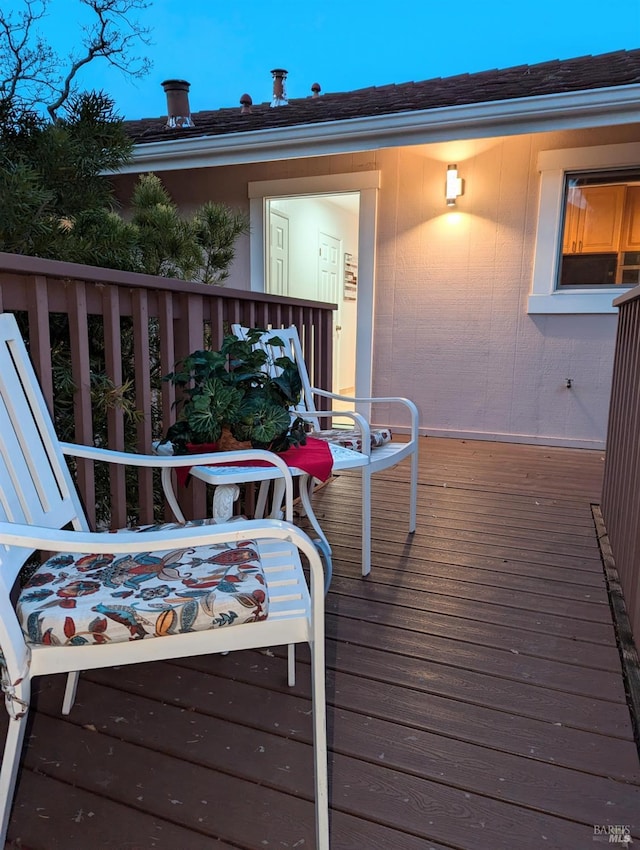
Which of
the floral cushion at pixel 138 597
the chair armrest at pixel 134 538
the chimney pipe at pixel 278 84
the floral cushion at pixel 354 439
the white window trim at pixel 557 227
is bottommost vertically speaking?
the floral cushion at pixel 138 597

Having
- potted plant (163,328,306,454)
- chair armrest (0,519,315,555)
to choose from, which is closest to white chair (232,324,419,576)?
potted plant (163,328,306,454)

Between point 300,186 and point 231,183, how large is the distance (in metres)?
0.72

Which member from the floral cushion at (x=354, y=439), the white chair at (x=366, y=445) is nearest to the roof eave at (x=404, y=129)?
the white chair at (x=366, y=445)

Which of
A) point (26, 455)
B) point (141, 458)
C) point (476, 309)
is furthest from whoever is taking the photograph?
point (476, 309)

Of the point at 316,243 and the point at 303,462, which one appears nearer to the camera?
the point at 303,462

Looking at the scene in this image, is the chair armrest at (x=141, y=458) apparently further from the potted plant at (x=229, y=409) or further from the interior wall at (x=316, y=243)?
the interior wall at (x=316, y=243)

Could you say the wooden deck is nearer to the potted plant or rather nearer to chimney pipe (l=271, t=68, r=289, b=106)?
the potted plant

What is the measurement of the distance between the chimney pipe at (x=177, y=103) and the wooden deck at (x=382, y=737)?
501 cm

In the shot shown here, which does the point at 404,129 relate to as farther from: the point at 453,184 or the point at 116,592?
the point at 116,592

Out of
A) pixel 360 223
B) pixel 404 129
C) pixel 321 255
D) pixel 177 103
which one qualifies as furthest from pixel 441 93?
pixel 177 103

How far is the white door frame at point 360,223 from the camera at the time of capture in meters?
4.54

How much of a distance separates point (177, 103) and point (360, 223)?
2358mm

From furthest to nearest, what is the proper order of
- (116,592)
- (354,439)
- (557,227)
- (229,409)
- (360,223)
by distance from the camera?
1. (360,223)
2. (557,227)
3. (354,439)
4. (229,409)
5. (116,592)

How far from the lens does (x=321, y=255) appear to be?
6.00 m
